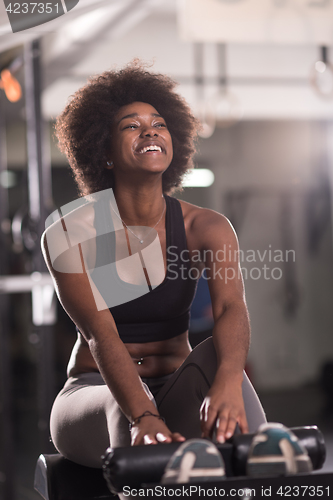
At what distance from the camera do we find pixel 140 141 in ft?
3.42

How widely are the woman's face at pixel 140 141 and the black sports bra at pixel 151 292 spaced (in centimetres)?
11

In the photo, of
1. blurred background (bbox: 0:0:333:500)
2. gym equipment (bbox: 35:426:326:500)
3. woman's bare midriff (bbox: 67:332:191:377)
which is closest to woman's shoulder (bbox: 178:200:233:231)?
woman's bare midriff (bbox: 67:332:191:377)

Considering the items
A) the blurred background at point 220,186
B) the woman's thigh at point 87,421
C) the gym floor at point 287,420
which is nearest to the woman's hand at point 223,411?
the woman's thigh at point 87,421

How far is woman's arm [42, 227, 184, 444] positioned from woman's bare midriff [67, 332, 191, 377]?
0.36 ft

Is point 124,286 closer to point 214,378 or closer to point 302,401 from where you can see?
point 214,378

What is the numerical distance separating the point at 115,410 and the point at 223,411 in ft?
0.61

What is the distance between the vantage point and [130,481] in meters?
0.72

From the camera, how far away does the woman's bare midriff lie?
1.07 meters

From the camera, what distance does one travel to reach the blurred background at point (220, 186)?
7.19 ft

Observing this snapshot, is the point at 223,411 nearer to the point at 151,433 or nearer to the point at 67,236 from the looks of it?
the point at 151,433

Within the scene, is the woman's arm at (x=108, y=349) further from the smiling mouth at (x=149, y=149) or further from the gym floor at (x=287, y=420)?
the gym floor at (x=287, y=420)

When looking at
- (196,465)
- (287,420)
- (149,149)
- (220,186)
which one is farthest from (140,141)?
(220,186)

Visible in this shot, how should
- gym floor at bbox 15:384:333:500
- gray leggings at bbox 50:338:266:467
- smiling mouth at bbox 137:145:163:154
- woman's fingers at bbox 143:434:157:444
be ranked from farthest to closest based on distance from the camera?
gym floor at bbox 15:384:333:500 < smiling mouth at bbox 137:145:163:154 < gray leggings at bbox 50:338:266:467 < woman's fingers at bbox 143:434:157:444

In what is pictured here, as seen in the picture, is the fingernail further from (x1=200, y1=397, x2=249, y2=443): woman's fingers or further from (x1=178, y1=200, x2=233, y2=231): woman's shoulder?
(x1=178, y1=200, x2=233, y2=231): woman's shoulder
